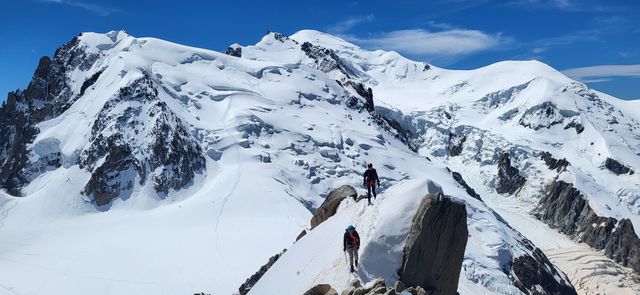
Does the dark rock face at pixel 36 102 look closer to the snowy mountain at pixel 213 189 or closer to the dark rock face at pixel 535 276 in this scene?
the snowy mountain at pixel 213 189

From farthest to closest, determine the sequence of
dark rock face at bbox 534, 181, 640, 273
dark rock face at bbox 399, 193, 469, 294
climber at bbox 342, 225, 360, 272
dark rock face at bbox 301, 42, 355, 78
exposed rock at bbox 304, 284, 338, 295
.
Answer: dark rock face at bbox 301, 42, 355, 78 < dark rock face at bbox 534, 181, 640, 273 < climber at bbox 342, 225, 360, 272 < dark rock face at bbox 399, 193, 469, 294 < exposed rock at bbox 304, 284, 338, 295

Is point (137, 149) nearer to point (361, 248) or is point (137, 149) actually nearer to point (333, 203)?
point (333, 203)

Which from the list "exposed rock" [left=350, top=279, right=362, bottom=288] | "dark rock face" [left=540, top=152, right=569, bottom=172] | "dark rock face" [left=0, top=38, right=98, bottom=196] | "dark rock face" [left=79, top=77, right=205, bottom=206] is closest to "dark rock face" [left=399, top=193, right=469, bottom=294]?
"exposed rock" [left=350, top=279, right=362, bottom=288]

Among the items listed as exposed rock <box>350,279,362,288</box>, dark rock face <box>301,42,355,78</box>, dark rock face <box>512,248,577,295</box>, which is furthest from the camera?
dark rock face <box>301,42,355,78</box>

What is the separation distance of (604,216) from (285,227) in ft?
383

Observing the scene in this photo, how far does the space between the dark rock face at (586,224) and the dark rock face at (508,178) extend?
389 inches

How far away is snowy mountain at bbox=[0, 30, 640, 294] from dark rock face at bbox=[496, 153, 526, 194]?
789 inches

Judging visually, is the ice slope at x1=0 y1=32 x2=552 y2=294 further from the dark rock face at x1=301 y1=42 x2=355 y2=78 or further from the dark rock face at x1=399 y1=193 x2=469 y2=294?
the dark rock face at x1=399 y1=193 x2=469 y2=294

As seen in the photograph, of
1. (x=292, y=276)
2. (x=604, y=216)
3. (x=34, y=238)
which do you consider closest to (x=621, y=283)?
(x=604, y=216)

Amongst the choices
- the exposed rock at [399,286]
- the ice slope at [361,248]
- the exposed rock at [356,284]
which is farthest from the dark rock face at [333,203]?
the exposed rock at [399,286]

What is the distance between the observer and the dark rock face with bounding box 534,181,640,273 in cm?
15300

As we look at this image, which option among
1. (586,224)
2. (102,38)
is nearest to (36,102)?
(102,38)

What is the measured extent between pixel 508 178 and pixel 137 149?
5023 inches

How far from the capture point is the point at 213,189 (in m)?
99.1
